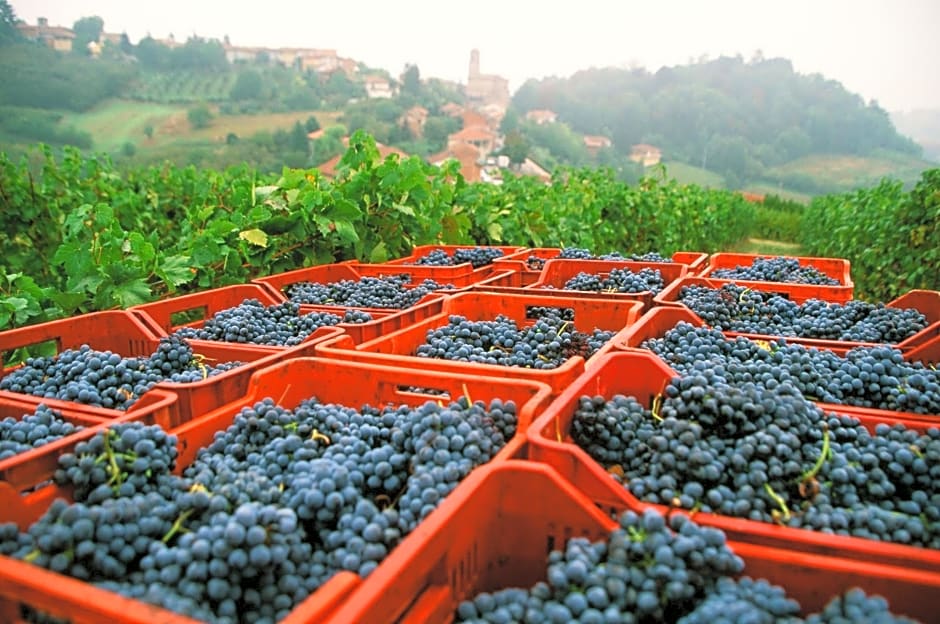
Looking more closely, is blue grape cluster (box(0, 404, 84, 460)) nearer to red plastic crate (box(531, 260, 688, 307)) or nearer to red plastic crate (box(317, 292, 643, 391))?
red plastic crate (box(317, 292, 643, 391))

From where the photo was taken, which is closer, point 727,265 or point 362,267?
point 362,267

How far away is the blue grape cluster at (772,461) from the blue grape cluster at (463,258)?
2.97 m

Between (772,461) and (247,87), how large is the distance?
67316mm

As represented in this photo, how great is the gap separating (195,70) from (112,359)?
70928 mm

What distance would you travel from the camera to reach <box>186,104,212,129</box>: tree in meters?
52.3

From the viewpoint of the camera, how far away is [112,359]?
233 cm

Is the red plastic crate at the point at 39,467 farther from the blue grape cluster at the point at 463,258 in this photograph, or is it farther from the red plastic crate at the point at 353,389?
the blue grape cluster at the point at 463,258

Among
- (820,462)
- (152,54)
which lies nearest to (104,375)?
(820,462)

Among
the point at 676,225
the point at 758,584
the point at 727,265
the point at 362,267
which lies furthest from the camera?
the point at 676,225

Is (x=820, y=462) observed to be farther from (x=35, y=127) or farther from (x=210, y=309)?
(x=35, y=127)

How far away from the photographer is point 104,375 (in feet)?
7.43

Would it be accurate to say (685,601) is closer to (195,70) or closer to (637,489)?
(637,489)

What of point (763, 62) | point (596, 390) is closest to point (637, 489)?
point (596, 390)

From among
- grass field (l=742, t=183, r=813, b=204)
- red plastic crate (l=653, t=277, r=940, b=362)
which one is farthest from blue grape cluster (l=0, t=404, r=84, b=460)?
grass field (l=742, t=183, r=813, b=204)
